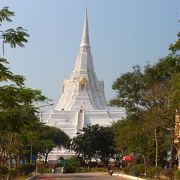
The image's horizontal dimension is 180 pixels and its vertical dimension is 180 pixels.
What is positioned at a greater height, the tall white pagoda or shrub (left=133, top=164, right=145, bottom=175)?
the tall white pagoda

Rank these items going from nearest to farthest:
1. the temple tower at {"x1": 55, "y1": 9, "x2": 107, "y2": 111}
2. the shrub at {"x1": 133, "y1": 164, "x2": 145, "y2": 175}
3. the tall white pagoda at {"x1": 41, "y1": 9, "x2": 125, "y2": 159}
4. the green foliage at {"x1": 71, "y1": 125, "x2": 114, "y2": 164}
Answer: the shrub at {"x1": 133, "y1": 164, "x2": 145, "y2": 175}, the green foliage at {"x1": 71, "y1": 125, "x2": 114, "y2": 164}, the tall white pagoda at {"x1": 41, "y1": 9, "x2": 125, "y2": 159}, the temple tower at {"x1": 55, "y1": 9, "x2": 107, "y2": 111}

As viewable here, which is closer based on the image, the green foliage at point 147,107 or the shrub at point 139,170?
the green foliage at point 147,107

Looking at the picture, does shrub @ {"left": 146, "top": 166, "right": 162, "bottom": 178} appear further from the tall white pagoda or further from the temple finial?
the temple finial

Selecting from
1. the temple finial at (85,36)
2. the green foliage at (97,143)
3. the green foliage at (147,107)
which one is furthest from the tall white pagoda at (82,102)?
the green foliage at (147,107)

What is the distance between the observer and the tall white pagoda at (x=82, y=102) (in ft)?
359

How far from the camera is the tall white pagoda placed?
109 metres

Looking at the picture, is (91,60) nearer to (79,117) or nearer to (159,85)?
(79,117)

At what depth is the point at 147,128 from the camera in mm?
40969

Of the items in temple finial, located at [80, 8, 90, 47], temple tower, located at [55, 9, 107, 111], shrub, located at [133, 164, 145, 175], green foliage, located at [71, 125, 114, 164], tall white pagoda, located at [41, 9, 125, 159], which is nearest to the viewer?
shrub, located at [133, 164, 145, 175]

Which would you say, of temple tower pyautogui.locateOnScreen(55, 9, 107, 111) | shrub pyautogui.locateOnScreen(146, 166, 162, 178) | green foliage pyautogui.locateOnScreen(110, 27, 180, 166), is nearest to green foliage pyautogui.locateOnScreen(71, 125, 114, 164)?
green foliage pyautogui.locateOnScreen(110, 27, 180, 166)

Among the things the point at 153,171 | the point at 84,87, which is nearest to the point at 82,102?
the point at 84,87

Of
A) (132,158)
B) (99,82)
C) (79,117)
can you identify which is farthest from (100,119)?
(132,158)

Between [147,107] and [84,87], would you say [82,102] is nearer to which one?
[84,87]

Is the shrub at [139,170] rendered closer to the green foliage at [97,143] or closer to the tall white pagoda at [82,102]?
the green foliage at [97,143]
